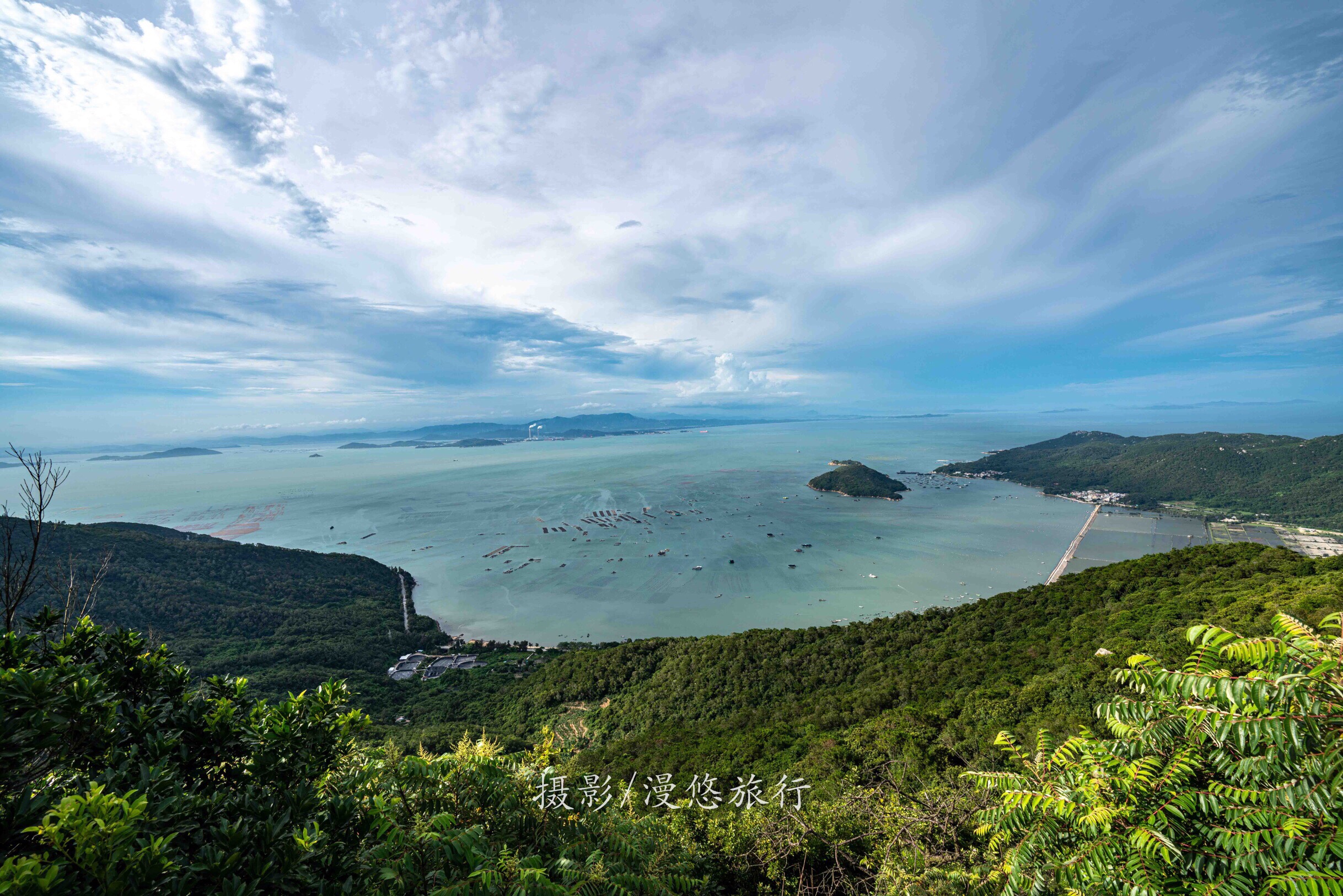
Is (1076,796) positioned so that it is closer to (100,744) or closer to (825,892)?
(825,892)

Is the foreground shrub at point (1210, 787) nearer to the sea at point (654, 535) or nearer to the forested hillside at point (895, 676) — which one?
the forested hillside at point (895, 676)

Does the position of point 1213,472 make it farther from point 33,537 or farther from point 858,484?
point 33,537

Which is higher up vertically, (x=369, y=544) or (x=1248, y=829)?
(x=1248, y=829)

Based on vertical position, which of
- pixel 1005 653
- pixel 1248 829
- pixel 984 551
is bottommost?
pixel 984 551

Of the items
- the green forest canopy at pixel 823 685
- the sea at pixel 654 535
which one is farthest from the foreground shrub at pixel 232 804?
the sea at pixel 654 535

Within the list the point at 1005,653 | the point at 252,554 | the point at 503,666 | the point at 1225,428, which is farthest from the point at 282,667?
the point at 1225,428

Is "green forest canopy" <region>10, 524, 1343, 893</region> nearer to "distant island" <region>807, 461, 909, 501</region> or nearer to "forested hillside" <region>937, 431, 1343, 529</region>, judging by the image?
"distant island" <region>807, 461, 909, 501</region>

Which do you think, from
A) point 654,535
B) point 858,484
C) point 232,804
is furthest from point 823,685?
point 858,484
